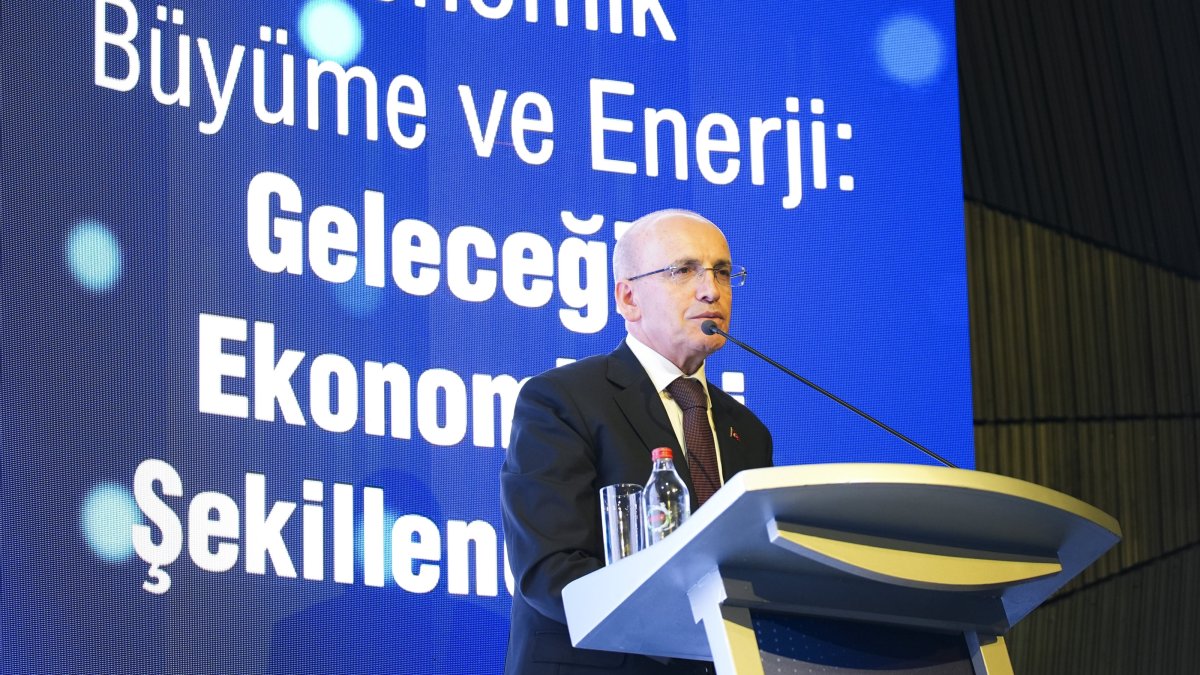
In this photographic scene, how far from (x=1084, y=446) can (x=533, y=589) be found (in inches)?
155

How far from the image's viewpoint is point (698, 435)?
9.03ft

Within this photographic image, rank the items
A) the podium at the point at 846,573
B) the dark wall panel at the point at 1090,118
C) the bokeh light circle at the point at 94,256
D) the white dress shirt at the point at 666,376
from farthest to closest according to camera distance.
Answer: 1. the dark wall panel at the point at 1090,118
2. the bokeh light circle at the point at 94,256
3. the white dress shirt at the point at 666,376
4. the podium at the point at 846,573

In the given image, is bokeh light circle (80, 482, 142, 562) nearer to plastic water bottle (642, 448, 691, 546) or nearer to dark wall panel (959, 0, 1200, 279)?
plastic water bottle (642, 448, 691, 546)

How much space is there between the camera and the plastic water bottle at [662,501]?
7.48ft

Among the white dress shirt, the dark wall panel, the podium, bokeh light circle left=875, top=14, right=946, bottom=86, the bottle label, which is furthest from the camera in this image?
the dark wall panel

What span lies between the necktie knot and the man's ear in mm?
168

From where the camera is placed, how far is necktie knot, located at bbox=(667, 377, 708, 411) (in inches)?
111

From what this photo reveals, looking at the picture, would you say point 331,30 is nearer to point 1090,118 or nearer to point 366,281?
point 366,281

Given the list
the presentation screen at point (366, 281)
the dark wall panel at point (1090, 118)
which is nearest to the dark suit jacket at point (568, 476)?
the presentation screen at point (366, 281)

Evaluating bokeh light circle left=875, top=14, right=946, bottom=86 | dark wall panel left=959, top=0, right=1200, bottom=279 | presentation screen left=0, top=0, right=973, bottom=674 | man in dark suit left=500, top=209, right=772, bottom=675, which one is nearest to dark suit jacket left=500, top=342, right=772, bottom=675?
man in dark suit left=500, top=209, right=772, bottom=675

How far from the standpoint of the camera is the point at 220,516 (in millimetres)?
3492

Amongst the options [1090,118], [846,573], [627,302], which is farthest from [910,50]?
[846,573]

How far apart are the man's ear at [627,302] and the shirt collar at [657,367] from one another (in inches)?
2.2

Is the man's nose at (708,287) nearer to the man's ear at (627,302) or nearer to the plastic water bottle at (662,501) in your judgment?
the man's ear at (627,302)
